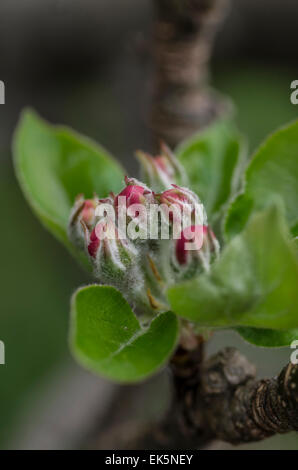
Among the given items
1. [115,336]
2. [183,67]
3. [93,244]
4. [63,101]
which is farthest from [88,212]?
[63,101]

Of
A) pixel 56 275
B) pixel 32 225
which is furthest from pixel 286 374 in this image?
pixel 32 225

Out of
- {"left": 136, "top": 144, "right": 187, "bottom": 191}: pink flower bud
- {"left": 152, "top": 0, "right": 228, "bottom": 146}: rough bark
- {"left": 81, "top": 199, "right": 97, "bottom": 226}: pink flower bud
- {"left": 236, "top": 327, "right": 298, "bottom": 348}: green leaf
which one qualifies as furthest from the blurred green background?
{"left": 236, "top": 327, "right": 298, "bottom": 348}: green leaf

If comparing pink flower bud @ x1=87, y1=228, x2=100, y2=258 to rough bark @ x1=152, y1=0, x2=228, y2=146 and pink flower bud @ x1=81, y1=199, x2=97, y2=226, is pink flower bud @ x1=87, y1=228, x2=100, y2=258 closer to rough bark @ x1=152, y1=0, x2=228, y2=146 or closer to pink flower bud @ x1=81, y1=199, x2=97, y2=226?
pink flower bud @ x1=81, y1=199, x2=97, y2=226

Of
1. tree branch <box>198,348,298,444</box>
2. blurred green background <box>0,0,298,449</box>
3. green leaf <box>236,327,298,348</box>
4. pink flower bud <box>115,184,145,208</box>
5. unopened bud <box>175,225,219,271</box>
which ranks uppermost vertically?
pink flower bud <box>115,184,145,208</box>

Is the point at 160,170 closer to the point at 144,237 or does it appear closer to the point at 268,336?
the point at 144,237

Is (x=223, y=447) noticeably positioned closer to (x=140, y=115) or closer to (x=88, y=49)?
(x=140, y=115)

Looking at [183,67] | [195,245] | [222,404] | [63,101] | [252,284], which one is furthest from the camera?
[63,101]

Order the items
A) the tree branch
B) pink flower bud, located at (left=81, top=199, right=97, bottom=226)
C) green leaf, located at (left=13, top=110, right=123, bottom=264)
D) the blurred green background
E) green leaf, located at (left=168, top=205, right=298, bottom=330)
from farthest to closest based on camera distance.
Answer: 1. the blurred green background
2. green leaf, located at (left=13, top=110, right=123, bottom=264)
3. pink flower bud, located at (left=81, top=199, right=97, bottom=226)
4. the tree branch
5. green leaf, located at (left=168, top=205, right=298, bottom=330)
